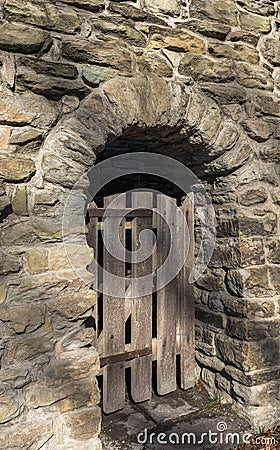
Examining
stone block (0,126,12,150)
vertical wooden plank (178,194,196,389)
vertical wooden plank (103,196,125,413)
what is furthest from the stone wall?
vertical wooden plank (103,196,125,413)

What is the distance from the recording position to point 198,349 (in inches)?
135

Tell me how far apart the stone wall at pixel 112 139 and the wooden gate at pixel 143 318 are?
0.66 ft

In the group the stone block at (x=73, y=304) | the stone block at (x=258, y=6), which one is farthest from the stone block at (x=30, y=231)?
the stone block at (x=258, y=6)

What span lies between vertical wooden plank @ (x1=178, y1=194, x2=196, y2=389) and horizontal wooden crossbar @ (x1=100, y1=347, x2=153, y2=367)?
36 cm

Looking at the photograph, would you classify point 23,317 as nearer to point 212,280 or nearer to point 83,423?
point 83,423

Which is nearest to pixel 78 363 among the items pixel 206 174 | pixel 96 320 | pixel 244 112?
pixel 96 320

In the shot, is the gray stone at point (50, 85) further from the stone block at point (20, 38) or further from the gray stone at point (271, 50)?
the gray stone at point (271, 50)

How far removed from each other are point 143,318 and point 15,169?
161 centimetres

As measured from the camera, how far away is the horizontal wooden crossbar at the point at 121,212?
2.96 m

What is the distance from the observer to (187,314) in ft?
11.2

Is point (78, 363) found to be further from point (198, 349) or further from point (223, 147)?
point (223, 147)

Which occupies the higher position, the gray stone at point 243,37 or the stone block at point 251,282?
the gray stone at point 243,37

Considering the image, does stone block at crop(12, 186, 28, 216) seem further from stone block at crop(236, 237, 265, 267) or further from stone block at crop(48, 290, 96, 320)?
stone block at crop(236, 237, 265, 267)

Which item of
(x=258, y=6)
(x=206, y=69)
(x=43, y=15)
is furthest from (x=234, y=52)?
(x=43, y=15)
